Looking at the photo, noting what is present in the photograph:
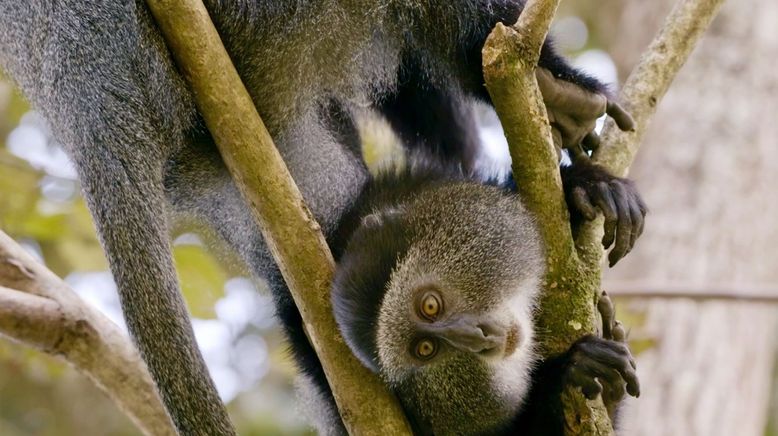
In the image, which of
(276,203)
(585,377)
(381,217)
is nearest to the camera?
(276,203)

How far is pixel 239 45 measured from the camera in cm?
302

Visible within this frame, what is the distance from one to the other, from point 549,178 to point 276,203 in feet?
2.32

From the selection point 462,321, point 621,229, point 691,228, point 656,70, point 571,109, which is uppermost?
point 656,70

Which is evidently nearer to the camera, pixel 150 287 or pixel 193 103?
pixel 150 287

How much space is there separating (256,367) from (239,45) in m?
5.25

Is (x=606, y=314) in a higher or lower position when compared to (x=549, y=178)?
lower

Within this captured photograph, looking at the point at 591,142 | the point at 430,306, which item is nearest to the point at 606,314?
the point at 430,306

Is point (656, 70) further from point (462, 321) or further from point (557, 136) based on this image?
point (462, 321)

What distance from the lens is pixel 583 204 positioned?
110 inches

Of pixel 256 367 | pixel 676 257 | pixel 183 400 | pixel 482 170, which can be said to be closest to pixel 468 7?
pixel 482 170

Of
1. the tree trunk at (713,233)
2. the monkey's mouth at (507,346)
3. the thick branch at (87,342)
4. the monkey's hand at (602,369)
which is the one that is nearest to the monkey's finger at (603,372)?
the monkey's hand at (602,369)

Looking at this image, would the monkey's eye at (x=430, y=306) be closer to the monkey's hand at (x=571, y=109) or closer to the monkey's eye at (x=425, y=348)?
the monkey's eye at (x=425, y=348)

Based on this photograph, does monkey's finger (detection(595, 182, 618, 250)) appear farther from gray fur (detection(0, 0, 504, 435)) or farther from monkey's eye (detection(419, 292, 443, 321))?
gray fur (detection(0, 0, 504, 435))

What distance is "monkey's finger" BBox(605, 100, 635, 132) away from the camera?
9.80ft
